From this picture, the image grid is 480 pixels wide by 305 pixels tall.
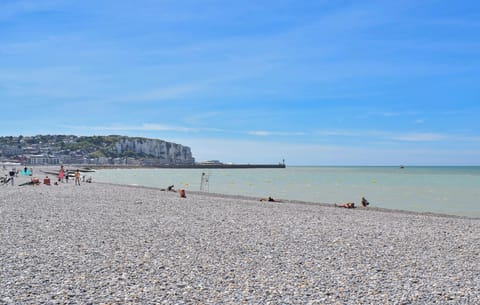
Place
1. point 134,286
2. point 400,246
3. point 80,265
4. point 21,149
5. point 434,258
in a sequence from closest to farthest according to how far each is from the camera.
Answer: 1. point 134,286
2. point 80,265
3. point 434,258
4. point 400,246
5. point 21,149

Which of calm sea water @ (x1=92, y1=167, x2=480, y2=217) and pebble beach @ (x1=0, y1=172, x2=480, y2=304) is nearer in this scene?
pebble beach @ (x1=0, y1=172, x2=480, y2=304)

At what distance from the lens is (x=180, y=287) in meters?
6.65

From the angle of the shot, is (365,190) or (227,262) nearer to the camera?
(227,262)

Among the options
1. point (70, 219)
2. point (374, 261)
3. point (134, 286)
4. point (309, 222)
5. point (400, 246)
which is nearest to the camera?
point (134, 286)

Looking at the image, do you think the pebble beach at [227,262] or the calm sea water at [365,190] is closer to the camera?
the pebble beach at [227,262]

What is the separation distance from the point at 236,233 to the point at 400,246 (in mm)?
3923

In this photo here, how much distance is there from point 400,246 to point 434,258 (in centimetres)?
129

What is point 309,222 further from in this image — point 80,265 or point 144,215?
point 80,265

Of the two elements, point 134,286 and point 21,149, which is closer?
point 134,286

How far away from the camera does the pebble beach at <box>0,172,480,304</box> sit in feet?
20.9

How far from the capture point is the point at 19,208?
53.1 ft

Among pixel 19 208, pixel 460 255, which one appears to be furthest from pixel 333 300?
pixel 19 208

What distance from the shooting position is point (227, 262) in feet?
27.6

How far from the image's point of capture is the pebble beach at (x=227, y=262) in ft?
20.9
